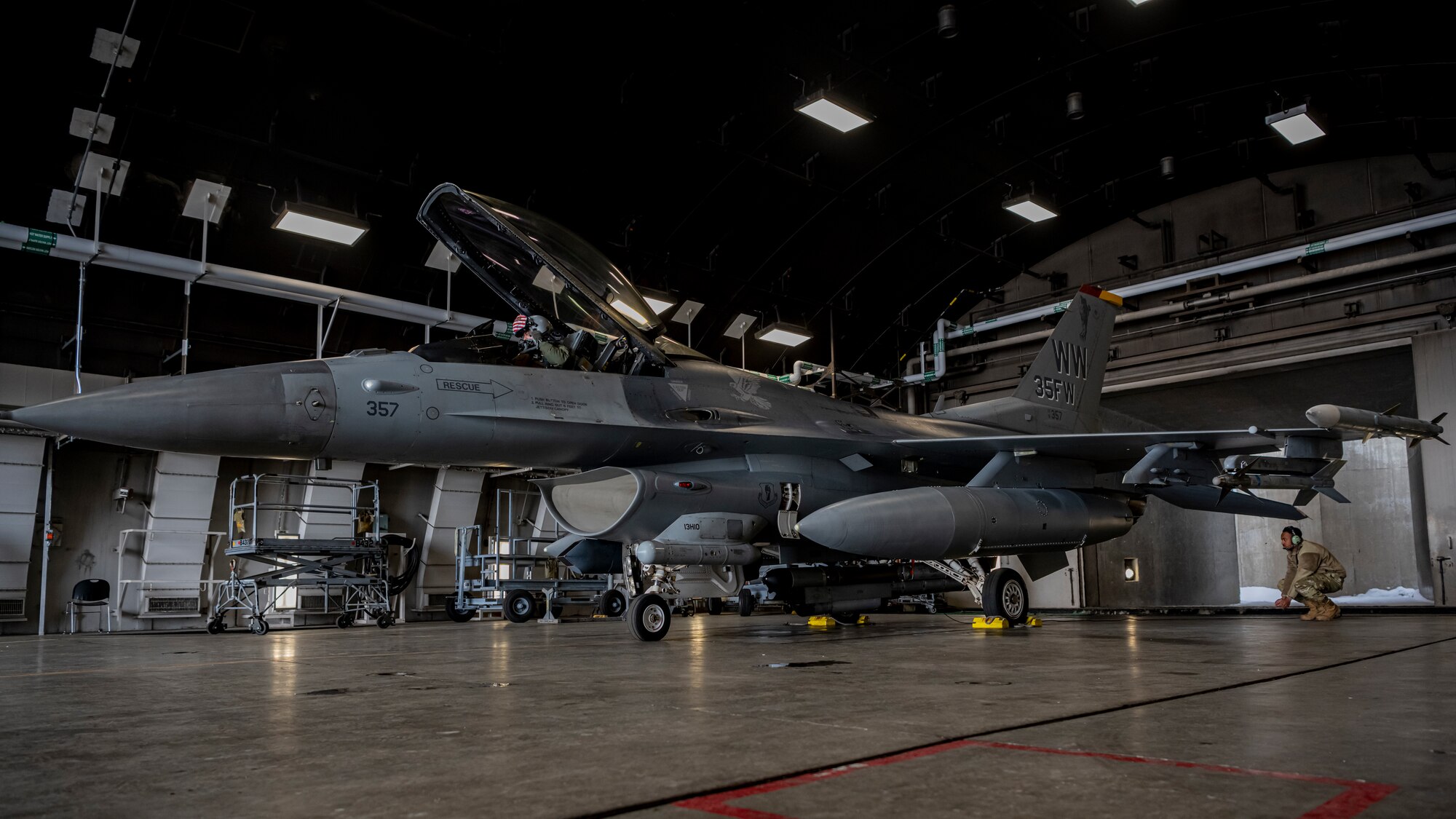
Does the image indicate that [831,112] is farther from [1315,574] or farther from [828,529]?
[1315,574]

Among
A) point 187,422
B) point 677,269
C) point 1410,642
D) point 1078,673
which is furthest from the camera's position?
point 677,269

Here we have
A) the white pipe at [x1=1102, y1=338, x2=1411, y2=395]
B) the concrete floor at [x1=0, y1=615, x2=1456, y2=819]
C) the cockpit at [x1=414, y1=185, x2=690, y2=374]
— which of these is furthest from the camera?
the white pipe at [x1=1102, y1=338, x2=1411, y2=395]

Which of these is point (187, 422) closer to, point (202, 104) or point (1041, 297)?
point (202, 104)

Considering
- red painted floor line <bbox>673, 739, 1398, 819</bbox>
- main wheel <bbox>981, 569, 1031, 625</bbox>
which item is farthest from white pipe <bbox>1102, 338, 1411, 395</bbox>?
red painted floor line <bbox>673, 739, 1398, 819</bbox>

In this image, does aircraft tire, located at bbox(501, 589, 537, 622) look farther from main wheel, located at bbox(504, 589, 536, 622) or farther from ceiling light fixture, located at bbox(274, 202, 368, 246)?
ceiling light fixture, located at bbox(274, 202, 368, 246)

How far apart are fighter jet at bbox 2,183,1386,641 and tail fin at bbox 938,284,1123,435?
146 cm

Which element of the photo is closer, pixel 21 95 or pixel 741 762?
pixel 741 762

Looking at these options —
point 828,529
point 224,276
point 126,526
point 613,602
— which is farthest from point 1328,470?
point 126,526

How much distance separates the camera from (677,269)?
15742 millimetres

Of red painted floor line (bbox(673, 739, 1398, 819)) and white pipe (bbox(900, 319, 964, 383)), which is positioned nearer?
red painted floor line (bbox(673, 739, 1398, 819))

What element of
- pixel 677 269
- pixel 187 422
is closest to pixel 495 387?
pixel 187 422

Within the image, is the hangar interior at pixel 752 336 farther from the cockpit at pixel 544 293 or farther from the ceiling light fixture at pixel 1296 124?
the cockpit at pixel 544 293

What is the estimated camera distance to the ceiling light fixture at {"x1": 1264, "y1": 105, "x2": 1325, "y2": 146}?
13.0 metres

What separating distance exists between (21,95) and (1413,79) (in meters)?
18.4
